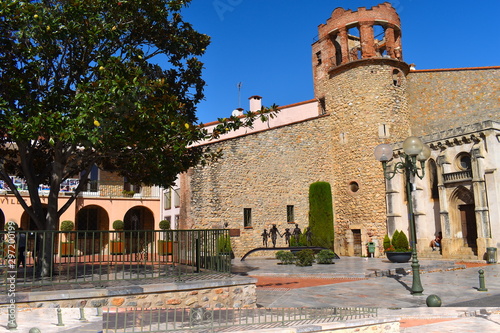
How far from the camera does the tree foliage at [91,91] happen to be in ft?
29.6

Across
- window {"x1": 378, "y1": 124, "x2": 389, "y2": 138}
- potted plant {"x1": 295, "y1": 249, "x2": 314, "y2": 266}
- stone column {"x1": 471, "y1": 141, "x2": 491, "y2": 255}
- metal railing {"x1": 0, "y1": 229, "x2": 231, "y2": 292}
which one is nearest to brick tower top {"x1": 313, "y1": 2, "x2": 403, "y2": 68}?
window {"x1": 378, "y1": 124, "x2": 389, "y2": 138}

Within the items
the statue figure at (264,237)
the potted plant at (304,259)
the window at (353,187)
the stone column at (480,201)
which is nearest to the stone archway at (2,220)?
the statue figure at (264,237)

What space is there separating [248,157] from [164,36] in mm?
14170

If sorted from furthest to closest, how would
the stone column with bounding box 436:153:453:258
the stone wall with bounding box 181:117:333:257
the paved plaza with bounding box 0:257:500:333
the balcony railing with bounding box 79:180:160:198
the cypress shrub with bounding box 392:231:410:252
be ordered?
1. the balcony railing with bounding box 79:180:160:198
2. the stone wall with bounding box 181:117:333:257
3. the stone column with bounding box 436:153:453:258
4. the cypress shrub with bounding box 392:231:410:252
5. the paved plaza with bounding box 0:257:500:333

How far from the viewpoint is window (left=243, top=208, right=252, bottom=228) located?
25344 millimetres

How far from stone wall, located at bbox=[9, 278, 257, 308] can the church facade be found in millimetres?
14789

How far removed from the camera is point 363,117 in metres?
27.4

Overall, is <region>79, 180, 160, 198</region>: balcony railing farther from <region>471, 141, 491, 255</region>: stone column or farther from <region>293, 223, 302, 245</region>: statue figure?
<region>471, 141, 491, 255</region>: stone column

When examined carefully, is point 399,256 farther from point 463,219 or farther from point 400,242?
point 463,219

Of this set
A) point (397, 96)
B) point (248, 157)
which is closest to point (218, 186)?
point (248, 157)

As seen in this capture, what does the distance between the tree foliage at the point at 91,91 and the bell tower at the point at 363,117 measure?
1676 cm

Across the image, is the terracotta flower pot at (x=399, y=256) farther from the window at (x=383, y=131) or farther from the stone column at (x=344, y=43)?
the stone column at (x=344, y=43)

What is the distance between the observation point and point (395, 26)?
1136 inches

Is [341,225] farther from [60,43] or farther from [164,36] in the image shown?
[60,43]
